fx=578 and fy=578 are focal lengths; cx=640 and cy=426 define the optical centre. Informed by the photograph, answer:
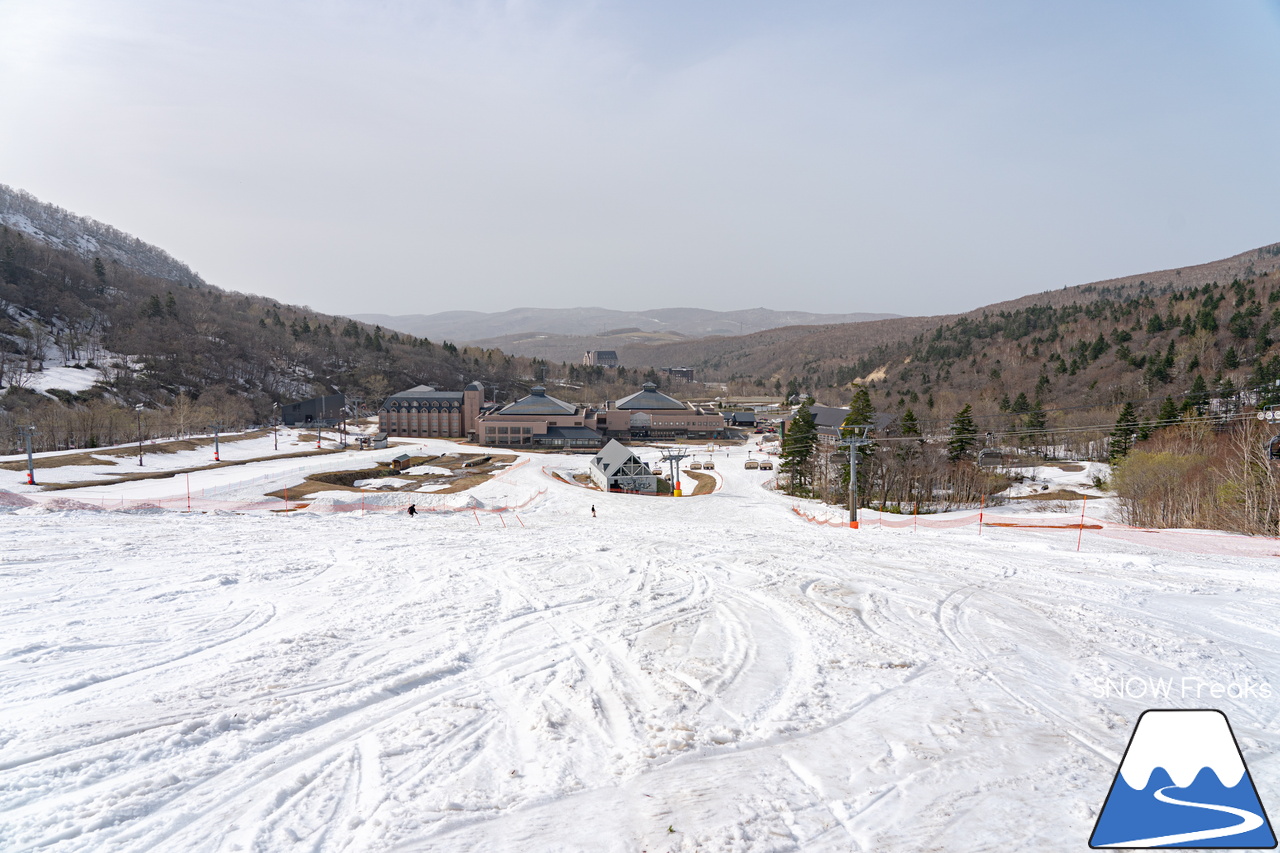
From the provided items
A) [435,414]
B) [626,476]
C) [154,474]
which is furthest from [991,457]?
[154,474]

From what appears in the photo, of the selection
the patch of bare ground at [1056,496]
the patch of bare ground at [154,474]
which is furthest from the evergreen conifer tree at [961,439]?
the patch of bare ground at [154,474]

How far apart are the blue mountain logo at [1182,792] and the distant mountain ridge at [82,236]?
611 ft

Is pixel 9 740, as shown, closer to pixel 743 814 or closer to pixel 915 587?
pixel 743 814

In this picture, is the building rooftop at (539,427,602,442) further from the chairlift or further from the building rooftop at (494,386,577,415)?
the chairlift

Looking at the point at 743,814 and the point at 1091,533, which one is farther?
the point at 1091,533

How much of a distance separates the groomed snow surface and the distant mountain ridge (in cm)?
17684

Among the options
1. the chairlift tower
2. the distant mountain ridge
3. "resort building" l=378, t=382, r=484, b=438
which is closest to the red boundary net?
the chairlift tower

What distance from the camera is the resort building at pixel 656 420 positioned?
7706cm

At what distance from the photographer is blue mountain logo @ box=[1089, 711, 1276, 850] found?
2770mm

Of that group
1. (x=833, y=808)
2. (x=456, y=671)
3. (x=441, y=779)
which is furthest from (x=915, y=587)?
(x=441, y=779)

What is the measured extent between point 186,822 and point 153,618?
19.4 feet

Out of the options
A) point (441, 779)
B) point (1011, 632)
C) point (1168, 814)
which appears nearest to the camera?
point (1168, 814)

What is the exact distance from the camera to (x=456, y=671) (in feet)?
23.3

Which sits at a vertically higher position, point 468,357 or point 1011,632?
point 468,357
